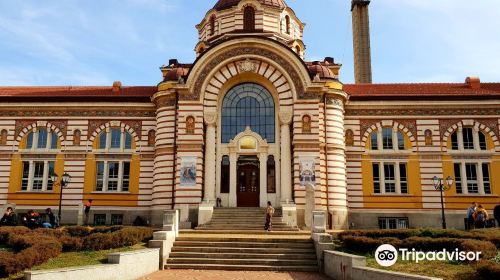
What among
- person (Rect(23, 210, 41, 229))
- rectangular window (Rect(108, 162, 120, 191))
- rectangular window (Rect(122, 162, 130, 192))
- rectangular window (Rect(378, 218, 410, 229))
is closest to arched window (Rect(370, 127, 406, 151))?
rectangular window (Rect(378, 218, 410, 229))

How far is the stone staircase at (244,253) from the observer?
19.5 meters

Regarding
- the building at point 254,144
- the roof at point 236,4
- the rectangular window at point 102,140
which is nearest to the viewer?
the building at point 254,144

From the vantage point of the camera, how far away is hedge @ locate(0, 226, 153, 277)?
49.2ft

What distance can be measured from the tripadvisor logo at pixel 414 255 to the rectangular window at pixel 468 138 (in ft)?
64.2

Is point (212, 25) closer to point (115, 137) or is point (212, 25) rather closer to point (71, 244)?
point (115, 137)

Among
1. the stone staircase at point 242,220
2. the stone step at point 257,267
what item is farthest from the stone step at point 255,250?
the stone staircase at point 242,220

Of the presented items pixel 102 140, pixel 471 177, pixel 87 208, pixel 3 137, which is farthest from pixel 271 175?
pixel 3 137

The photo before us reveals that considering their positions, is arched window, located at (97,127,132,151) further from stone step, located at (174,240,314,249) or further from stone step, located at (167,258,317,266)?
stone step, located at (167,258,317,266)

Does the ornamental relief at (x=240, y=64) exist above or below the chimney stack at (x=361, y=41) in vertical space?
below

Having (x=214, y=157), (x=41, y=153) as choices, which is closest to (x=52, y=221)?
(x=41, y=153)

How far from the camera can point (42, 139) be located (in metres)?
35.0

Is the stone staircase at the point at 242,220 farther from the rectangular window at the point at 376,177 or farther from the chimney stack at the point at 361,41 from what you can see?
the chimney stack at the point at 361,41

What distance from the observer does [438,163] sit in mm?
33281

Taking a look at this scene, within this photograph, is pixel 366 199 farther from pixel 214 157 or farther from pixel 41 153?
pixel 41 153
